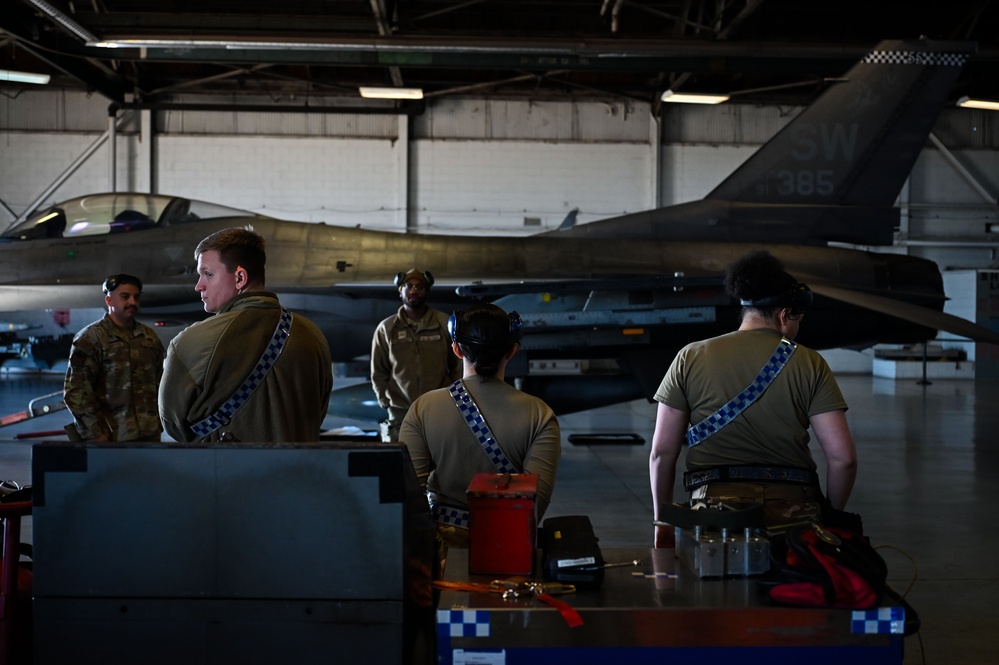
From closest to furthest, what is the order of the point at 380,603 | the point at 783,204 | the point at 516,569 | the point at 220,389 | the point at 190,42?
the point at 380,603, the point at 516,569, the point at 220,389, the point at 783,204, the point at 190,42

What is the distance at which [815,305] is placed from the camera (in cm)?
914

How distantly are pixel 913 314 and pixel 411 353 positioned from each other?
200 inches

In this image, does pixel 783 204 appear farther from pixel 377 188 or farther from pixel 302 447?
pixel 377 188

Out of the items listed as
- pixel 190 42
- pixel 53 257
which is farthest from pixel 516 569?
pixel 190 42

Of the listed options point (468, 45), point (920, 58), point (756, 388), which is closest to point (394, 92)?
point (468, 45)

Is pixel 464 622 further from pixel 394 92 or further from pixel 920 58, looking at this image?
pixel 394 92

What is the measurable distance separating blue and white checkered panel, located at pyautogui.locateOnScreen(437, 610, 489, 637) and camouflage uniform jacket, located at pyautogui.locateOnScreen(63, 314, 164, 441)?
4227mm

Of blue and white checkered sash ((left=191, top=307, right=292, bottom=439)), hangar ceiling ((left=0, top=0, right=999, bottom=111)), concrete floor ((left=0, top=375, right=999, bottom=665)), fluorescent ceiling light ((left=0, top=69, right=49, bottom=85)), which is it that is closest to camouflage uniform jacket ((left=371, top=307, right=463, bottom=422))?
concrete floor ((left=0, top=375, right=999, bottom=665))

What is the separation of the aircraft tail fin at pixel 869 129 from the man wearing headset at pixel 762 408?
7590 mm

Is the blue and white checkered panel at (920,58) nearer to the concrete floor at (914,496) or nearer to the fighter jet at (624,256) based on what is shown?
the fighter jet at (624,256)

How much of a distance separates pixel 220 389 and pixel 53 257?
7411mm

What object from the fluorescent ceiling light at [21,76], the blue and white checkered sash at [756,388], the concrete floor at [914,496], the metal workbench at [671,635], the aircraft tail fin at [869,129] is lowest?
the concrete floor at [914,496]

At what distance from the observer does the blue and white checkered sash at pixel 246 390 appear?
2801 mm

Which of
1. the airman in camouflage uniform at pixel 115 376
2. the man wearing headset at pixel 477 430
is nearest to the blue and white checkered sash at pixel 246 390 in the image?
the man wearing headset at pixel 477 430
